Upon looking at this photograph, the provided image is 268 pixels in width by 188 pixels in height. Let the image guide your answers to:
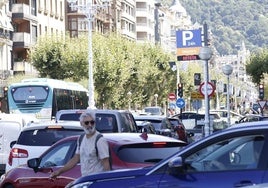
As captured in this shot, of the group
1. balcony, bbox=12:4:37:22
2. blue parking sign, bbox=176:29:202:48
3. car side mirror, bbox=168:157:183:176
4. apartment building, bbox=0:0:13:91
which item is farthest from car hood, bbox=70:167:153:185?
balcony, bbox=12:4:37:22

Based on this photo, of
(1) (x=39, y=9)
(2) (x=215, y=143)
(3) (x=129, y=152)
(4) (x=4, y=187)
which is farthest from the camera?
(1) (x=39, y=9)

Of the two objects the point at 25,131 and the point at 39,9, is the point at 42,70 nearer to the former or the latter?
the point at 39,9

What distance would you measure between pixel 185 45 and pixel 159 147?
30.2 m

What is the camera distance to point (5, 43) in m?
63.7

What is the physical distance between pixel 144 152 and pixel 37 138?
191 inches

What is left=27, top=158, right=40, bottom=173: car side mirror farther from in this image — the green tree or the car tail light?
the green tree

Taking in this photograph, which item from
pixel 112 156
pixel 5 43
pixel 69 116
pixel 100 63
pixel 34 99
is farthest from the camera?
pixel 100 63

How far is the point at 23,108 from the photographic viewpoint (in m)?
38.8

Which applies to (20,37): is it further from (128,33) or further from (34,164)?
(34,164)

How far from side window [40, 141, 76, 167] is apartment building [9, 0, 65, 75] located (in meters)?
54.8

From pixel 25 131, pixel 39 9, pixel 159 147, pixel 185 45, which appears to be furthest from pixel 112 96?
pixel 159 147

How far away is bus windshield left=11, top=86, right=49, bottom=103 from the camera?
1518 inches

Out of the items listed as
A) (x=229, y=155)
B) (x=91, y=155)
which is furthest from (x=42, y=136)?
(x=229, y=155)

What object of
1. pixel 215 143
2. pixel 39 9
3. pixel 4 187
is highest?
pixel 39 9
